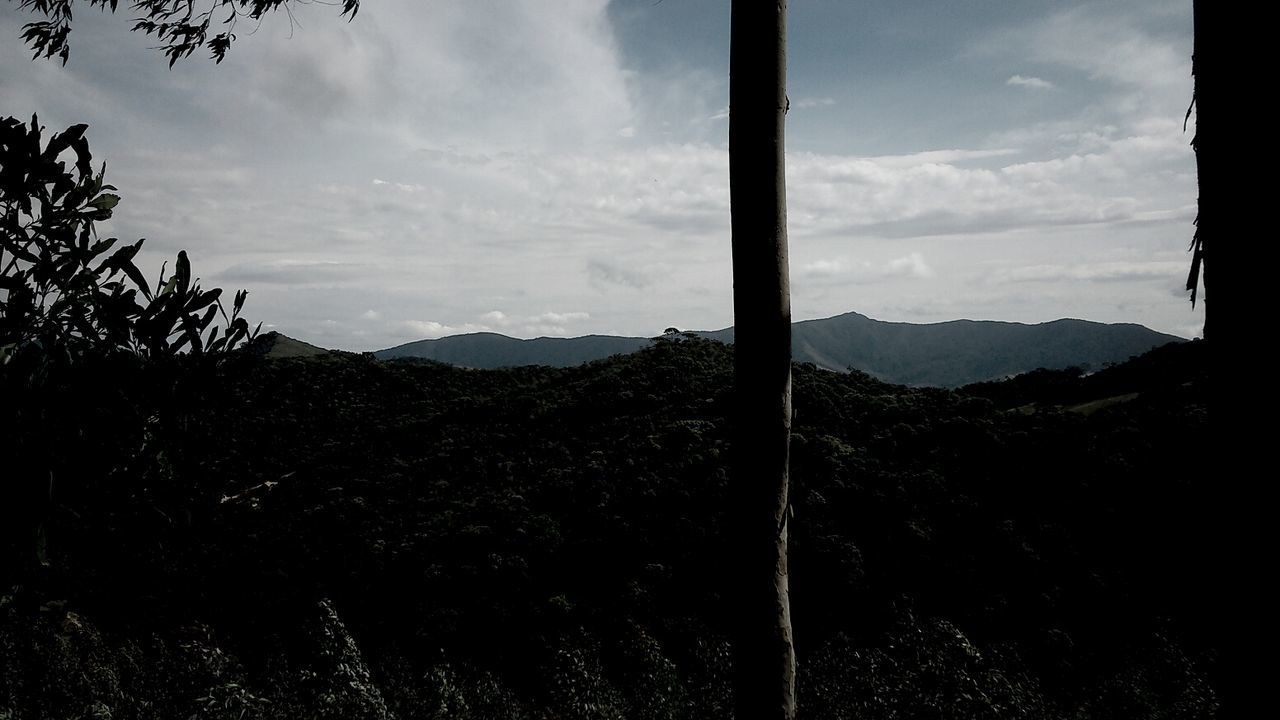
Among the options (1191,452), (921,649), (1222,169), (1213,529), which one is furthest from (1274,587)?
(1191,452)

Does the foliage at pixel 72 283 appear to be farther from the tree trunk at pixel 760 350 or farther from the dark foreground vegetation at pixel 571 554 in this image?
the tree trunk at pixel 760 350

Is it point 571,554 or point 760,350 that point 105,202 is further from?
point 571,554

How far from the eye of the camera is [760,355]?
2939 mm

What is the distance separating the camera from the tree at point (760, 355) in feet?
9.55

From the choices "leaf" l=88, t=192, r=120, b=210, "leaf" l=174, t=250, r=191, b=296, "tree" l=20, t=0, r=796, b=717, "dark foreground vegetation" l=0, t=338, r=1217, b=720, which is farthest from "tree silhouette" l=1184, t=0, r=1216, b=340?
"leaf" l=88, t=192, r=120, b=210

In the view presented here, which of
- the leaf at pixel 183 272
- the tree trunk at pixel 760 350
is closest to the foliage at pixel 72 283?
the leaf at pixel 183 272

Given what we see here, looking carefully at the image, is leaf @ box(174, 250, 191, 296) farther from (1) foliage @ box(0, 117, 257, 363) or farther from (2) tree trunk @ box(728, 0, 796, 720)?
(2) tree trunk @ box(728, 0, 796, 720)

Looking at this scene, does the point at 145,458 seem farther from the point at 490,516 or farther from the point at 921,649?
the point at 490,516

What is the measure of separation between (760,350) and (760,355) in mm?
22

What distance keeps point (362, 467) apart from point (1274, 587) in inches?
611

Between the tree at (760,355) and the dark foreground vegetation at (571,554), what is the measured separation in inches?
60.4

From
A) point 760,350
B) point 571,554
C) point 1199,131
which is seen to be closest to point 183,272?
point 760,350

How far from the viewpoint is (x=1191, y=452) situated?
11.7m

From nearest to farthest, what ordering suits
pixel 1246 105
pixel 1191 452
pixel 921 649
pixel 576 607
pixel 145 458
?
pixel 1246 105 → pixel 145 458 → pixel 921 649 → pixel 576 607 → pixel 1191 452
